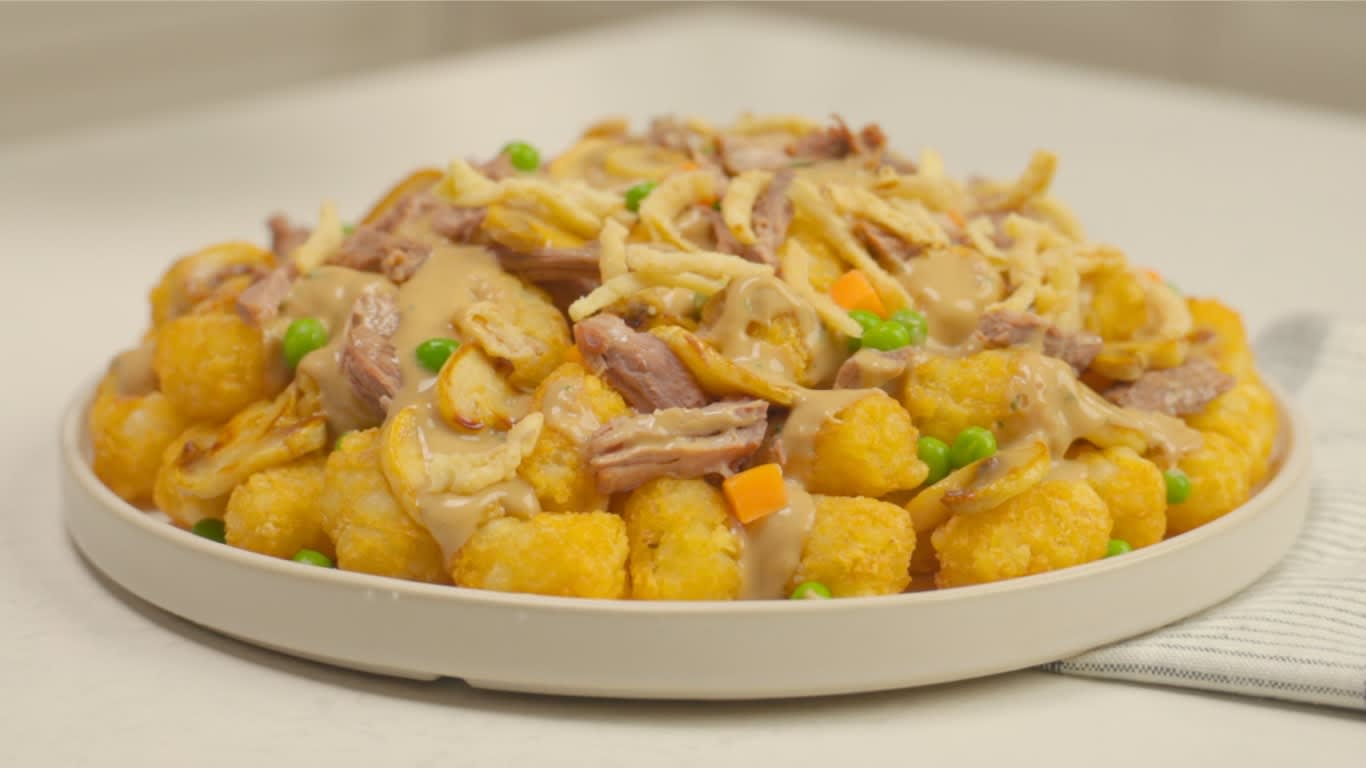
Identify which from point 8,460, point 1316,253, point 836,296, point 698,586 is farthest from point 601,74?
point 698,586

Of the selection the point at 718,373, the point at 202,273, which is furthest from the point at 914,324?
the point at 202,273

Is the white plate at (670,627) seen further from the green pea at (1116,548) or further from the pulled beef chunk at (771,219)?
the pulled beef chunk at (771,219)

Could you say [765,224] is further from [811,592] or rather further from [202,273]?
[202,273]

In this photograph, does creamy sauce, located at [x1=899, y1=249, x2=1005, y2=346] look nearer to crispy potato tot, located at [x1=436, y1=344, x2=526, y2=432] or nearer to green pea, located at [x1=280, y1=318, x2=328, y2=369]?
crispy potato tot, located at [x1=436, y1=344, x2=526, y2=432]

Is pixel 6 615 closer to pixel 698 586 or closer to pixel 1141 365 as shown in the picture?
pixel 698 586

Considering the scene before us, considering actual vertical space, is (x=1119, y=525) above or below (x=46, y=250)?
above

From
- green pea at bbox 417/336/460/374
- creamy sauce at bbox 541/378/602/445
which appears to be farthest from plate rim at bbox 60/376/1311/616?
green pea at bbox 417/336/460/374

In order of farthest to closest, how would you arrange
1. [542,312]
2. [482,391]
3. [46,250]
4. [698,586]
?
[46,250] < [542,312] < [482,391] < [698,586]
